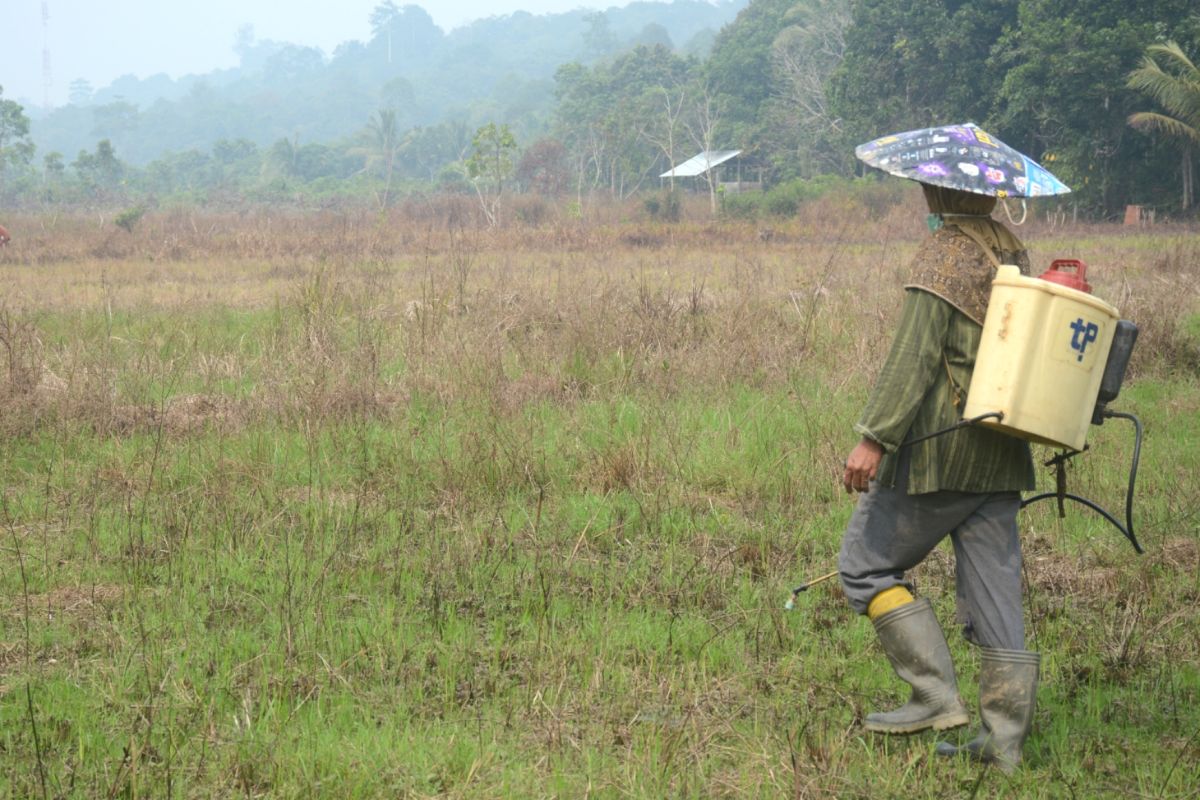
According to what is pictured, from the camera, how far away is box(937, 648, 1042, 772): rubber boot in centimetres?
292

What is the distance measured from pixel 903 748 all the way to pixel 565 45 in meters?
169

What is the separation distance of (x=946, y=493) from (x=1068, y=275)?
610 millimetres

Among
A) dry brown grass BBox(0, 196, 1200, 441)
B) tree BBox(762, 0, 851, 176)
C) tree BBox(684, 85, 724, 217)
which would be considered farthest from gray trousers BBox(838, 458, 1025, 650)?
tree BBox(684, 85, 724, 217)

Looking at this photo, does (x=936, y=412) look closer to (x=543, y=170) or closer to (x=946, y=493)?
(x=946, y=493)

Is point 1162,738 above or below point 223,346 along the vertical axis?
above

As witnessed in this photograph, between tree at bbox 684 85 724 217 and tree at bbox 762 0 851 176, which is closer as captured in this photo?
tree at bbox 762 0 851 176

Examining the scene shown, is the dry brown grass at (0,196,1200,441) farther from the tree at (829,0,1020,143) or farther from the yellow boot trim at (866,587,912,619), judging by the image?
the tree at (829,0,1020,143)

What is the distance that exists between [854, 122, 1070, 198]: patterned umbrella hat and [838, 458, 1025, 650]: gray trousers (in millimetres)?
723

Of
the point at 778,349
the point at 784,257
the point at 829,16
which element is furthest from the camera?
the point at 829,16

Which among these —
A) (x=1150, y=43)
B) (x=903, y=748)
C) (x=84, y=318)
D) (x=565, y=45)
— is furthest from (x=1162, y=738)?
(x=565, y=45)

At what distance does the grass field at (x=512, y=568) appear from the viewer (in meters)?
2.99

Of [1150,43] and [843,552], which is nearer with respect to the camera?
[843,552]

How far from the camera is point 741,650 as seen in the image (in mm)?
3742

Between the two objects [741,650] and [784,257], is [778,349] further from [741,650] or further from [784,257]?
[784,257]
